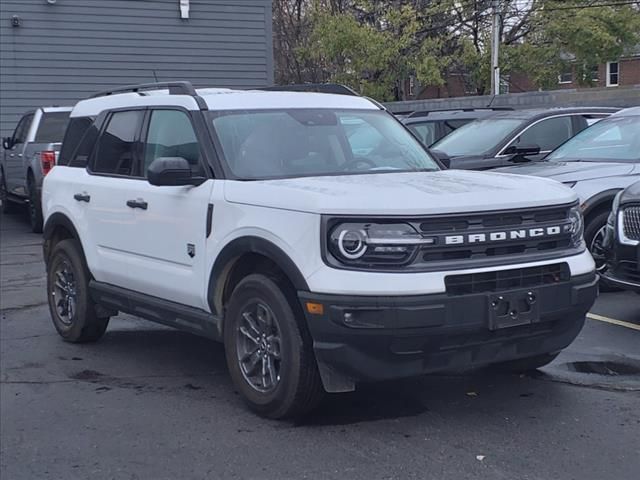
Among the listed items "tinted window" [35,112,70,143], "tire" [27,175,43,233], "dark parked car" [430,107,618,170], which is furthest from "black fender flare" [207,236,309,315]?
"tinted window" [35,112,70,143]

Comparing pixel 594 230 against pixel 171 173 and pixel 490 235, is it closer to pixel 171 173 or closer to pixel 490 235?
pixel 490 235

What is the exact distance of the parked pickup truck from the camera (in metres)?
13.7

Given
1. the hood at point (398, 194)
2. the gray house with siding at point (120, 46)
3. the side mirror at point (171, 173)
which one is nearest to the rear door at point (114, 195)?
the side mirror at point (171, 173)

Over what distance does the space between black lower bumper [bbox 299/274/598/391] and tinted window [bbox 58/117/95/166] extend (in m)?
3.47

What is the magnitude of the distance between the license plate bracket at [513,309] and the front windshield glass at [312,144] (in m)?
1.51

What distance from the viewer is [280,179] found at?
18.2ft

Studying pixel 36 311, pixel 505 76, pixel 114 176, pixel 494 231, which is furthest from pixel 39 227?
pixel 505 76

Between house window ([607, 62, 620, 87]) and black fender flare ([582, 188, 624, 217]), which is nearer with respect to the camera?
black fender flare ([582, 188, 624, 217])

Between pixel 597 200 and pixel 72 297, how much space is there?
4.83 m

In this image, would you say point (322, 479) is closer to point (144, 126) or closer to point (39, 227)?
point (144, 126)

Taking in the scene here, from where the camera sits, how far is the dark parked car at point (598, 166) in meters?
8.58

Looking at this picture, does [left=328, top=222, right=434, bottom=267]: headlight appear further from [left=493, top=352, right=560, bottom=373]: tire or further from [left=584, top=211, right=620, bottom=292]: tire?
[left=584, top=211, right=620, bottom=292]: tire

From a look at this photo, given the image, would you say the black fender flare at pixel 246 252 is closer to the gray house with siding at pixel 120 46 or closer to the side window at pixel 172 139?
the side window at pixel 172 139

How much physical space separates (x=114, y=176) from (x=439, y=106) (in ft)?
51.6
